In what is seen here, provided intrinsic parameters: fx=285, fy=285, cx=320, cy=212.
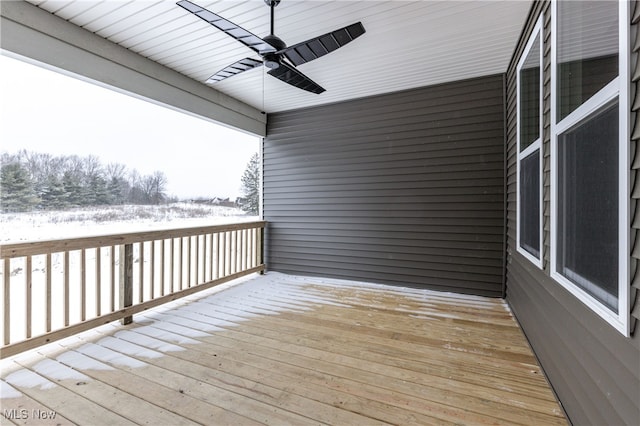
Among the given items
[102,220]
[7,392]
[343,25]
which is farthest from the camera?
[102,220]

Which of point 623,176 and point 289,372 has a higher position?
point 623,176

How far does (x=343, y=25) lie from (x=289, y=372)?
3.08m

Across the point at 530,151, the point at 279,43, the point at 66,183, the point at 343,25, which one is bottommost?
the point at 66,183

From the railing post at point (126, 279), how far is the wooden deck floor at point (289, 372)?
208 mm

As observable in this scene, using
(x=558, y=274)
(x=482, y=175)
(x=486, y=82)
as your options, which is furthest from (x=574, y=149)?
(x=486, y=82)

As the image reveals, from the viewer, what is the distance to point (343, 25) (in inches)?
108

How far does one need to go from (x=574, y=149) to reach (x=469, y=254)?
2.53m

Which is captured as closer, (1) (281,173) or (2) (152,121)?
(2) (152,121)

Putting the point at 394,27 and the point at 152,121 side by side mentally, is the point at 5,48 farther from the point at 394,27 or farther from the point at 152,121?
the point at 394,27

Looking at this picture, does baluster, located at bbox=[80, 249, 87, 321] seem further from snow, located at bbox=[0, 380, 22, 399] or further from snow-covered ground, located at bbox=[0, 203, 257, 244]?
snow, located at bbox=[0, 380, 22, 399]

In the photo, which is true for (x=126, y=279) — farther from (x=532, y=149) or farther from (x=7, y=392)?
(x=532, y=149)

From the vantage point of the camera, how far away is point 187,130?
13.4 ft

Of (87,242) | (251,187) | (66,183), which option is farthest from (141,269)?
(251,187)

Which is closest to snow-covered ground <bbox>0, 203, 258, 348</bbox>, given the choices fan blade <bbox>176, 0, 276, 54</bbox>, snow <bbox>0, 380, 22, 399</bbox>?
snow <bbox>0, 380, 22, 399</bbox>
